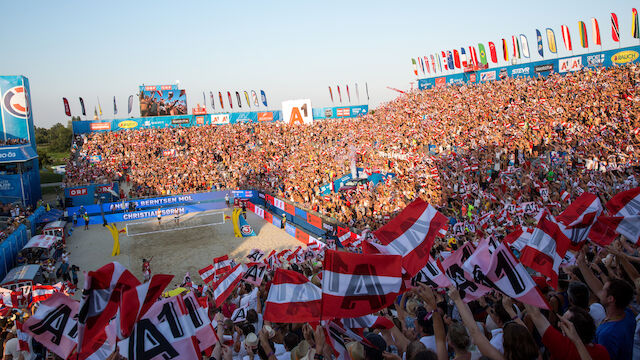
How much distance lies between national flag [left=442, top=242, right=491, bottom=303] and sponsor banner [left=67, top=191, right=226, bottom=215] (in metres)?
28.8

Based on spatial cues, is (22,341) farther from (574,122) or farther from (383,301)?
(574,122)

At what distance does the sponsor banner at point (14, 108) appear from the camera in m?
30.8

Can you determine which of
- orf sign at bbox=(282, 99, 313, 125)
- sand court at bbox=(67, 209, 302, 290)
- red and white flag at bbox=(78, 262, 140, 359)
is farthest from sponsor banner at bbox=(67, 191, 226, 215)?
red and white flag at bbox=(78, 262, 140, 359)

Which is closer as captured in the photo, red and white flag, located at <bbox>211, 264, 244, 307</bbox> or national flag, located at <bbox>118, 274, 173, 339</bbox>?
national flag, located at <bbox>118, 274, 173, 339</bbox>

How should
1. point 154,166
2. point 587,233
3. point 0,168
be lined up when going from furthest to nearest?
1. point 154,166
2. point 0,168
3. point 587,233

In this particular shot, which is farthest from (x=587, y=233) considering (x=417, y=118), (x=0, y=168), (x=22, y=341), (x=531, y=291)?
(x=0, y=168)

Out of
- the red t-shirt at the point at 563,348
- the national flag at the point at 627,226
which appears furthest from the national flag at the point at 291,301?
the national flag at the point at 627,226

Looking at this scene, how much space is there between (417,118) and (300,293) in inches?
1241

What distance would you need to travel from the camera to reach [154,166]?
37.1m

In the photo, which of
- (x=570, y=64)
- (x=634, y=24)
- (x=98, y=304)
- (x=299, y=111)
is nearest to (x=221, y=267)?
(x=98, y=304)

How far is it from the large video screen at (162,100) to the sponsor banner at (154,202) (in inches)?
861

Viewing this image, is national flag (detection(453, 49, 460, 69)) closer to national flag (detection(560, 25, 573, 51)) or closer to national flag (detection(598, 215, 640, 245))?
national flag (detection(560, 25, 573, 51))

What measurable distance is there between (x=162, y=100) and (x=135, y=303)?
5149cm

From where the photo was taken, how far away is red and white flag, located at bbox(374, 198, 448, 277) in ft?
18.7
